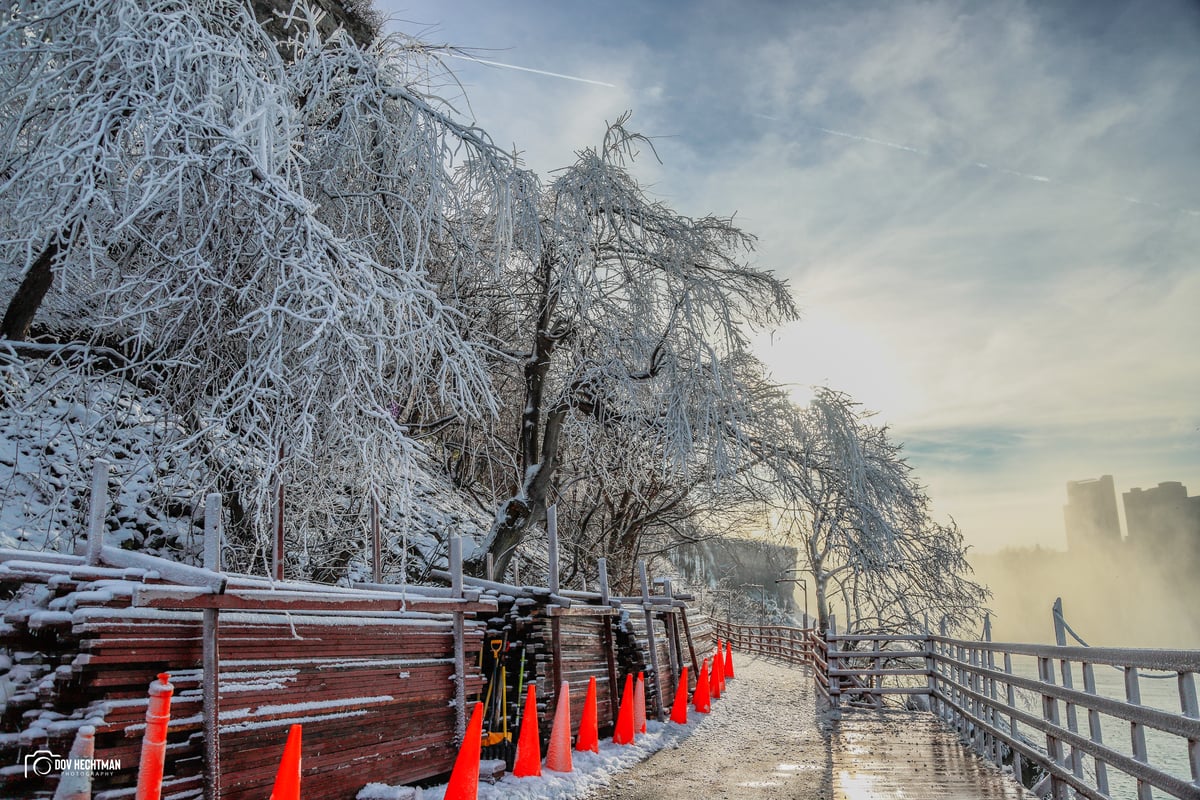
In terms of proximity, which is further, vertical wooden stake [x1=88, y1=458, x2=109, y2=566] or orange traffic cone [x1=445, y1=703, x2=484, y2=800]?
orange traffic cone [x1=445, y1=703, x2=484, y2=800]

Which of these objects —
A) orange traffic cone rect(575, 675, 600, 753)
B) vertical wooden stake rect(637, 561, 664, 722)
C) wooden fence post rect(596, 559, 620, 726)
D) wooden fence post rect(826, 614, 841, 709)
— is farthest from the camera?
wooden fence post rect(826, 614, 841, 709)

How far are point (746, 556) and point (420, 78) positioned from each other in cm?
3340

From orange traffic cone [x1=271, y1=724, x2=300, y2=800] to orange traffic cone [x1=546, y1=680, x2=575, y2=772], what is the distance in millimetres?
4053

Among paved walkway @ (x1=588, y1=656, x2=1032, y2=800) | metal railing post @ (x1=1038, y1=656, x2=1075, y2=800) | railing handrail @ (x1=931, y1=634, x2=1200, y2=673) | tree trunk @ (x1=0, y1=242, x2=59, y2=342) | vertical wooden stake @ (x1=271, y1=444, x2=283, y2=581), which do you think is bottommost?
paved walkway @ (x1=588, y1=656, x2=1032, y2=800)

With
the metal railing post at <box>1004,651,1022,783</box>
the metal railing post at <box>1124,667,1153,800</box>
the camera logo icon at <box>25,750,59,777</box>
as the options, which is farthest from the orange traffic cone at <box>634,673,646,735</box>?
the camera logo icon at <box>25,750,59,777</box>

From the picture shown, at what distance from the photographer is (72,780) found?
4297 millimetres

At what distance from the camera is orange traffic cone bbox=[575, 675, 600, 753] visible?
999 centimetres

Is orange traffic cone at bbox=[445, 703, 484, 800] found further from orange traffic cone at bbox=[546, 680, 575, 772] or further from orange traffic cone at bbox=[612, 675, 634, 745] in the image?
orange traffic cone at bbox=[612, 675, 634, 745]

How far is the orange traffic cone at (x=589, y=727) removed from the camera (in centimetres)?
999

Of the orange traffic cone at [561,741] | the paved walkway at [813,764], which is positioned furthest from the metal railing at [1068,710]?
the orange traffic cone at [561,741]

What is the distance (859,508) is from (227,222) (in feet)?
29.3

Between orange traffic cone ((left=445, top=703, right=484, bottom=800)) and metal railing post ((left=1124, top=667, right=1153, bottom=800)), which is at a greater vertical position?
metal railing post ((left=1124, top=667, right=1153, bottom=800))

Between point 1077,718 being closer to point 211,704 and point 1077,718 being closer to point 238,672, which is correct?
point 238,672

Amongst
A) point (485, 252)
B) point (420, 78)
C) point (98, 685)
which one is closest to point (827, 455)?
point (485, 252)
